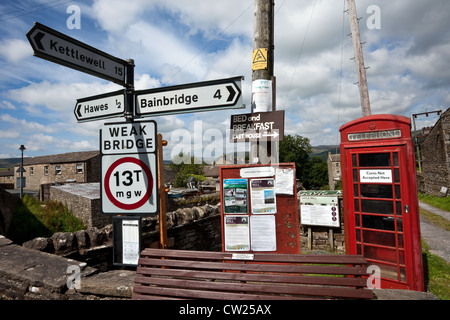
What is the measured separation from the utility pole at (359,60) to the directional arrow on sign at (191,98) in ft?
22.3

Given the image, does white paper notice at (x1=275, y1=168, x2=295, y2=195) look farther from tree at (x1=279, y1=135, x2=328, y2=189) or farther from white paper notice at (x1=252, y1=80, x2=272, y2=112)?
tree at (x1=279, y1=135, x2=328, y2=189)

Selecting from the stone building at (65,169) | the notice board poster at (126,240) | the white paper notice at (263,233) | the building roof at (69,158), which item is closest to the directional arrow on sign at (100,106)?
the notice board poster at (126,240)

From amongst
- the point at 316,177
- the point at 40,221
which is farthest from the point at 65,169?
the point at 316,177

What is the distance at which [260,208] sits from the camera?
3.93 meters

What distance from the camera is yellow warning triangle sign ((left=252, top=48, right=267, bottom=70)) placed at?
361 centimetres

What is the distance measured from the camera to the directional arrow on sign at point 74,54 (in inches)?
87.0

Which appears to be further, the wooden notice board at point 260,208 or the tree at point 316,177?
the tree at point 316,177

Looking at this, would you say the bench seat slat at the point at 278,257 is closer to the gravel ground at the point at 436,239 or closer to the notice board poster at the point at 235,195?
the notice board poster at the point at 235,195

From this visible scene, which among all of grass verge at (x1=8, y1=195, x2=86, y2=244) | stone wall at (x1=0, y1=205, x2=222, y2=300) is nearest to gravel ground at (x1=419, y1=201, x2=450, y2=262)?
stone wall at (x1=0, y1=205, x2=222, y2=300)

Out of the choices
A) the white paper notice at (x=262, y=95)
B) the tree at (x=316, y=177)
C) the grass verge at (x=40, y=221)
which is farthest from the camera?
the tree at (x=316, y=177)

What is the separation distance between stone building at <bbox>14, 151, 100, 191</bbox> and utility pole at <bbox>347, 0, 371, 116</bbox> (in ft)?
104

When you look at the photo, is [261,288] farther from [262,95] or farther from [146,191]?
[262,95]

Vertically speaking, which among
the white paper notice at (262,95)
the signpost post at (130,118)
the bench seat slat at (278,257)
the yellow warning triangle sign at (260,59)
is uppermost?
the yellow warning triangle sign at (260,59)
